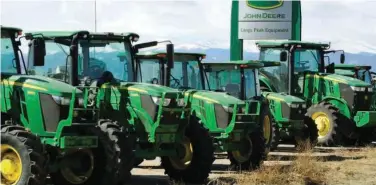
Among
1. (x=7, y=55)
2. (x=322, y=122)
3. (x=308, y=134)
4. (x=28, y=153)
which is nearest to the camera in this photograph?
(x=28, y=153)

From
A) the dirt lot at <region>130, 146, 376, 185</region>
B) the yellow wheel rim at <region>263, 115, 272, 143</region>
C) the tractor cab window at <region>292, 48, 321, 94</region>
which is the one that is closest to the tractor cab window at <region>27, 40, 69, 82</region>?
the dirt lot at <region>130, 146, 376, 185</region>

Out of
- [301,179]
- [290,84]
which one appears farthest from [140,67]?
[290,84]

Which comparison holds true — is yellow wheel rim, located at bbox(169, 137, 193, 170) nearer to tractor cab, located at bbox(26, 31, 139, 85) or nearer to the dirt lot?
the dirt lot

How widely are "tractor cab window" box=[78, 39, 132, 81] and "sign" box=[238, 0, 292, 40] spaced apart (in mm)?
17498

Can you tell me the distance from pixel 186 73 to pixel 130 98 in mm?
2970

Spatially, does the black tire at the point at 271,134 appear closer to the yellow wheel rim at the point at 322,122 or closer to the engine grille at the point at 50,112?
the yellow wheel rim at the point at 322,122

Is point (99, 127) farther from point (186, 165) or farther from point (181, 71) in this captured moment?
point (181, 71)

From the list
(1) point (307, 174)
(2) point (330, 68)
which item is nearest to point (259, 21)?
(2) point (330, 68)

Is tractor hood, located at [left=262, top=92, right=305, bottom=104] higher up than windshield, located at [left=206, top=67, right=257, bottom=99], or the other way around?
windshield, located at [left=206, top=67, right=257, bottom=99]

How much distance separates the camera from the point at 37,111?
10.9m

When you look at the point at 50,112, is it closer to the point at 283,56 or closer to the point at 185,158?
the point at 185,158

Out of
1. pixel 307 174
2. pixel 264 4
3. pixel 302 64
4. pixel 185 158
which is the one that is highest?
pixel 264 4

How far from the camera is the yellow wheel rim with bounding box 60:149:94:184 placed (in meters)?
10.8

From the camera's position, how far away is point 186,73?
15.7 m
